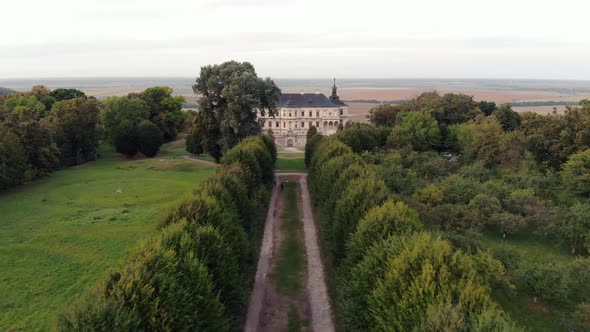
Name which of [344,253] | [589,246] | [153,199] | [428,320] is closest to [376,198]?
[344,253]

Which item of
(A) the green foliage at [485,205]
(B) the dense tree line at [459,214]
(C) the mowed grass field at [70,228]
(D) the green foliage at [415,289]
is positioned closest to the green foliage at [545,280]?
(B) the dense tree line at [459,214]

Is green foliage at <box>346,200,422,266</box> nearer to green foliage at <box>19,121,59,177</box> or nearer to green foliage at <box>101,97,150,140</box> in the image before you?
green foliage at <box>19,121,59,177</box>

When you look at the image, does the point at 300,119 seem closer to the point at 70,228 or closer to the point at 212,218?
the point at 70,228

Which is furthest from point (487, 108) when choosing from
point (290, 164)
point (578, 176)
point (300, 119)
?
point (578, 176)

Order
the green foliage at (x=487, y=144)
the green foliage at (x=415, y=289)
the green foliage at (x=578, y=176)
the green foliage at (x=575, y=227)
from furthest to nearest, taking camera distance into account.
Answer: the green foliage at (x=487, y=144) → the green foliage at (x=578, y=176) → the green foliage at (x=575, y=227) → the green foliage at (x=415, y=289)

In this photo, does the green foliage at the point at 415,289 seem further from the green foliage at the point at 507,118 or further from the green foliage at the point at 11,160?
the green foliage at the point at 507,118

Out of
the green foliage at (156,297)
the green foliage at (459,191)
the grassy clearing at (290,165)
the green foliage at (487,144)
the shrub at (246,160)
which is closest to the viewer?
the green foliage at (156,297)
